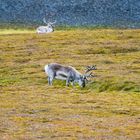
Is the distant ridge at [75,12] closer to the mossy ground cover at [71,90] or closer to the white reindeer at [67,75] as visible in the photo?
the mossy ground cover at [71,90]

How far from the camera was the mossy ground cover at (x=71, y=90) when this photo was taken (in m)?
29.5

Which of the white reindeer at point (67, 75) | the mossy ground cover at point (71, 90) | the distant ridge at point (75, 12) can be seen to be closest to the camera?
the mossy ground cover at point (71, 90)

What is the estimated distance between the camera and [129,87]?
160ft

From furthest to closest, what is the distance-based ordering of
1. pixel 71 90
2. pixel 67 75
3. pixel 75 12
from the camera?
1. pixel 75 12
2. pixel 67 75
3. pixel 71 90

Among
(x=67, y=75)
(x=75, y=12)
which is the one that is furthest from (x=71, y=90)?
(x=75, y=12)

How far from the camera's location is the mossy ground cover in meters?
29.5

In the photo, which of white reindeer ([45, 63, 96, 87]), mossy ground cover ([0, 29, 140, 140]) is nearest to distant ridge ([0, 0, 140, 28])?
mossy ground cover ([0, 29, 140, 140])

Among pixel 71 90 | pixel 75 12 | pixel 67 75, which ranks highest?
pixel 75 12

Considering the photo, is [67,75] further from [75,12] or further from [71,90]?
[75,12]

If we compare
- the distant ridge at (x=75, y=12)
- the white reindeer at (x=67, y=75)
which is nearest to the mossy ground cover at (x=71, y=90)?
the white reindeer at (x=67, y=75)

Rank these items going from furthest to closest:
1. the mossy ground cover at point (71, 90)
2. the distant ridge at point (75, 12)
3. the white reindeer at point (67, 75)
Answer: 1. the distant ridge at point (75, 12)
2. the white reindeer at point (67, 75)
3. the mossy ground cover at point (71, 90)

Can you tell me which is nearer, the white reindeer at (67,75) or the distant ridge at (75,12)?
the white reindeer at (67,75)

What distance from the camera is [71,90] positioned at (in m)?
46.1

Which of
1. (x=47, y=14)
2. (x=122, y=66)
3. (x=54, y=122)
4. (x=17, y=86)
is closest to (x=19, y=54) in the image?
(x=122, y=66)
